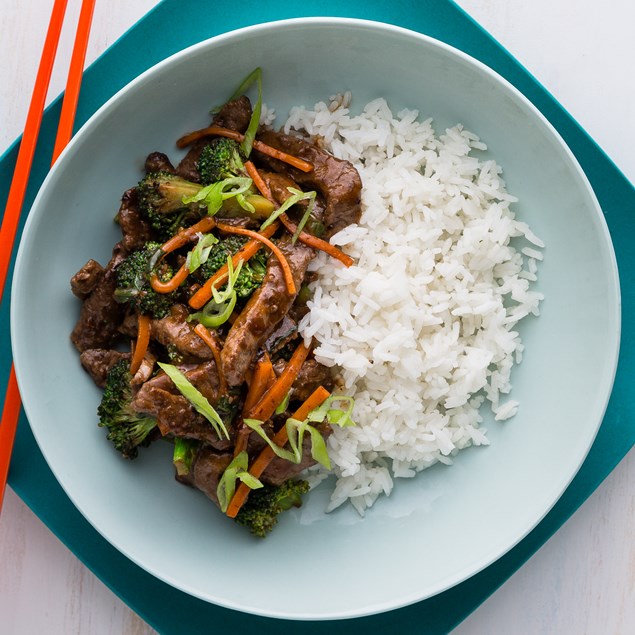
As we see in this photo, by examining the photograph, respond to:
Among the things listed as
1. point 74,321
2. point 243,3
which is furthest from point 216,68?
point 74,321

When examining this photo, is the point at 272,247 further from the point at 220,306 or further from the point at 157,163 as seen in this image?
the point at 157,163

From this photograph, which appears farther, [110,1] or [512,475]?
[110,1]

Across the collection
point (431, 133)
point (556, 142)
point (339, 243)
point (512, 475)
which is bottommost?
point (512, 475)

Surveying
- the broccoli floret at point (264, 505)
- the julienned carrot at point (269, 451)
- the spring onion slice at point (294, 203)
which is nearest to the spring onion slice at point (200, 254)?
the spring onion slice at point (294, 203)

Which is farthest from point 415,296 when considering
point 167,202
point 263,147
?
point 167,202

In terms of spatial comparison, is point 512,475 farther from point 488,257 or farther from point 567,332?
point 488,257

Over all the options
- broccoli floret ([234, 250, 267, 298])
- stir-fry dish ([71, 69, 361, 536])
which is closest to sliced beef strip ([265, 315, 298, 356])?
stir-fry dish ([71, 69, 361, 536])
